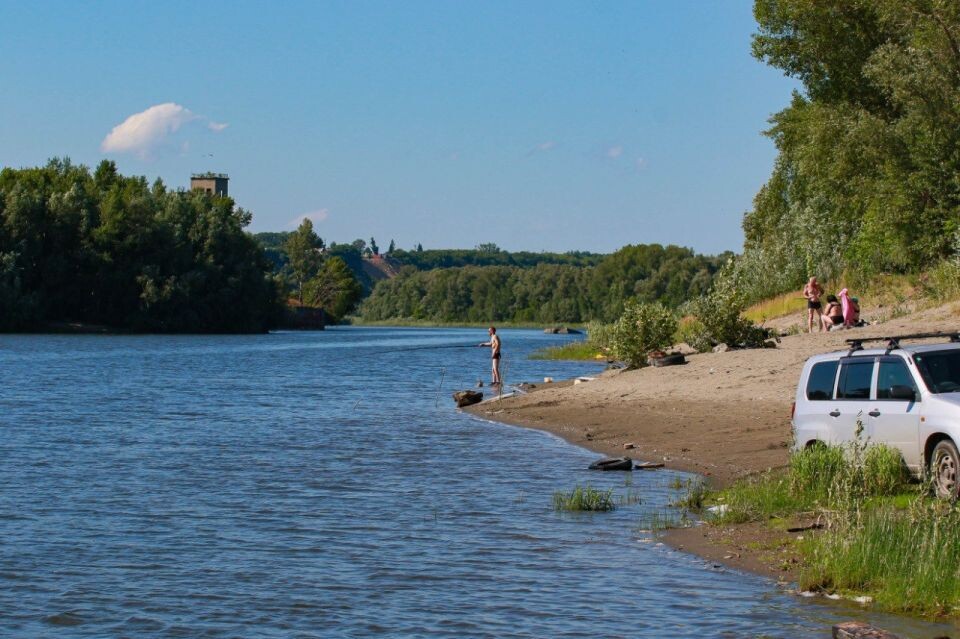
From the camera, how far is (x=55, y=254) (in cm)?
10488

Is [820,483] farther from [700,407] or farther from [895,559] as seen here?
[700,407]

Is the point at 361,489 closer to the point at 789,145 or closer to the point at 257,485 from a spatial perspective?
the point at 257,485

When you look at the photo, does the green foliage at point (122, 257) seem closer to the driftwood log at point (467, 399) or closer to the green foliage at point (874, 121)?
the green foliage at point (874, 121)

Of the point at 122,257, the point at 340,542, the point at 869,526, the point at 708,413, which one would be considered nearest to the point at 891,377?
the point at 869,526

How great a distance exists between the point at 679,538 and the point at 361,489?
6366 mm

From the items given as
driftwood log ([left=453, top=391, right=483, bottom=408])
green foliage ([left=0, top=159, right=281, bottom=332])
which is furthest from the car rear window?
green foliage ([left=0, top=159, right=281, bottom=332])

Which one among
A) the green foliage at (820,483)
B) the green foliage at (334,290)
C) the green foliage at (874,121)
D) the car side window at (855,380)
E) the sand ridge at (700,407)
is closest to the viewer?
the green foliage at (820,483)

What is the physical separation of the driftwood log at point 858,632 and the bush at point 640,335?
2774 centimetres

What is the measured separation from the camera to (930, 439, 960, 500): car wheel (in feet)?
42.7

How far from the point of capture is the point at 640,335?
37438mm

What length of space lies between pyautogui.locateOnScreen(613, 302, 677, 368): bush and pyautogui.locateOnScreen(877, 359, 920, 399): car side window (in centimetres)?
2260

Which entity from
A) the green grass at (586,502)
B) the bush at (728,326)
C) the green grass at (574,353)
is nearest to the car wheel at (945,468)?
the green grass at (586,502)

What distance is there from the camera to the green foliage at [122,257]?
333 feet

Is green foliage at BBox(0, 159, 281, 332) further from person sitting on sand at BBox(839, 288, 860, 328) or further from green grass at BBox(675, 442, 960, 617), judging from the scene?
green grass at BBox(675, 442, 960, 617)
